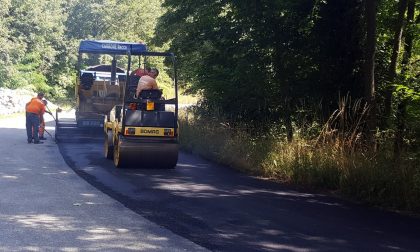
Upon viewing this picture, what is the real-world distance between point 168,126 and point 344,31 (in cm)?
469

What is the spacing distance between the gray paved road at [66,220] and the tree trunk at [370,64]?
564 centimetres

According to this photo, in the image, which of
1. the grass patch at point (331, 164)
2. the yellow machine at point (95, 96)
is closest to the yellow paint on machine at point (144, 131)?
the grass patch at point (331, 164)

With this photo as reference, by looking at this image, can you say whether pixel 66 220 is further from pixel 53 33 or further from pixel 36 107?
pixel 53 33

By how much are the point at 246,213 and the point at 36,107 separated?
11.4 meters

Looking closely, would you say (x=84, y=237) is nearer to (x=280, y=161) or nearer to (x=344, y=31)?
(x=280, y=161)

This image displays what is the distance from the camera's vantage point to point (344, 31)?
1260 centimetres

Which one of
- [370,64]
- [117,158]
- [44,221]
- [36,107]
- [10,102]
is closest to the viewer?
[44,221]

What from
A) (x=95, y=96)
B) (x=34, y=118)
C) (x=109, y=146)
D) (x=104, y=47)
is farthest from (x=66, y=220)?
(x=104, y=47)

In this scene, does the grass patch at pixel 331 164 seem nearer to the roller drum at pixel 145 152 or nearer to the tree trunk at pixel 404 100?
the tree trunk at pixel 404 100

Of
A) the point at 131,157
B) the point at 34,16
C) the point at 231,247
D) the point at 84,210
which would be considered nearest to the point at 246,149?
the point at 131,157

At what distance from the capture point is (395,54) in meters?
11.7

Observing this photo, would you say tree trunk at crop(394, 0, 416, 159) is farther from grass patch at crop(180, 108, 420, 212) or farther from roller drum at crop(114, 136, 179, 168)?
roller drum at crop(114, 136, 179, 168)

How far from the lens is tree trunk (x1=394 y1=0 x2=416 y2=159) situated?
10074 mm

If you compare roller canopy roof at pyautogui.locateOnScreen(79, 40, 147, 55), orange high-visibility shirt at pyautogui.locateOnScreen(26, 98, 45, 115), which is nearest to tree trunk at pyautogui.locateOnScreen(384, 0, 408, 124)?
roller canopy roof at pyautogui.locateOnScreen(79, 40, 147, 55)
